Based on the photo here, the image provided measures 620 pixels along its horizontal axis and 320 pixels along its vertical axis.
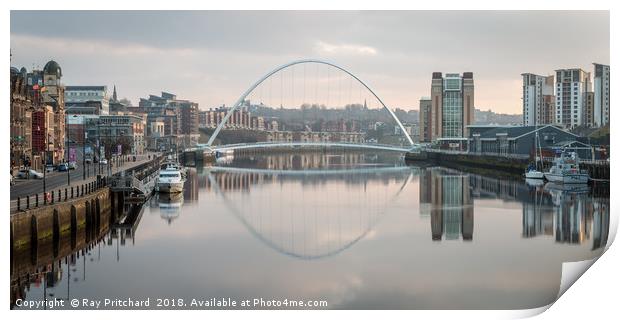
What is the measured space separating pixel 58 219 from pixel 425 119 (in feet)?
159

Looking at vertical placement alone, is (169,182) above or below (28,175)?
below

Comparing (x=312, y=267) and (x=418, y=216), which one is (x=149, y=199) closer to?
(x=418, y=216)

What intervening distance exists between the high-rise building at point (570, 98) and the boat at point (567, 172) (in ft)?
59.4

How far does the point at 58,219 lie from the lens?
10094 mm

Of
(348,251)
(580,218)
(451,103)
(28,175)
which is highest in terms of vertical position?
(451,103)

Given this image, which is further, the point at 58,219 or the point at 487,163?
the point at 487,163

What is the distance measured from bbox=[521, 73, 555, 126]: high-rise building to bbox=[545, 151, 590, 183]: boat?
2580 centimetres

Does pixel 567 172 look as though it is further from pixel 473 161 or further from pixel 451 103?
pixel 451 103

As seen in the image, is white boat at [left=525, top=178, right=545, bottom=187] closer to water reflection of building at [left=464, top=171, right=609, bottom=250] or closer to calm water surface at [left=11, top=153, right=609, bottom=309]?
water reflection of building at [left=464, top=171, right=609, bottom=250]

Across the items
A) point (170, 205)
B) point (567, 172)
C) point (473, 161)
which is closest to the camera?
point (170, 205)

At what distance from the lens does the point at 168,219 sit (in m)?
14.0

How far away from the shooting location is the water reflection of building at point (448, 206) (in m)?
12.3

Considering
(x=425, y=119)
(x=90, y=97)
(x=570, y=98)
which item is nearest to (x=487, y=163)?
(x=570, y=98)
